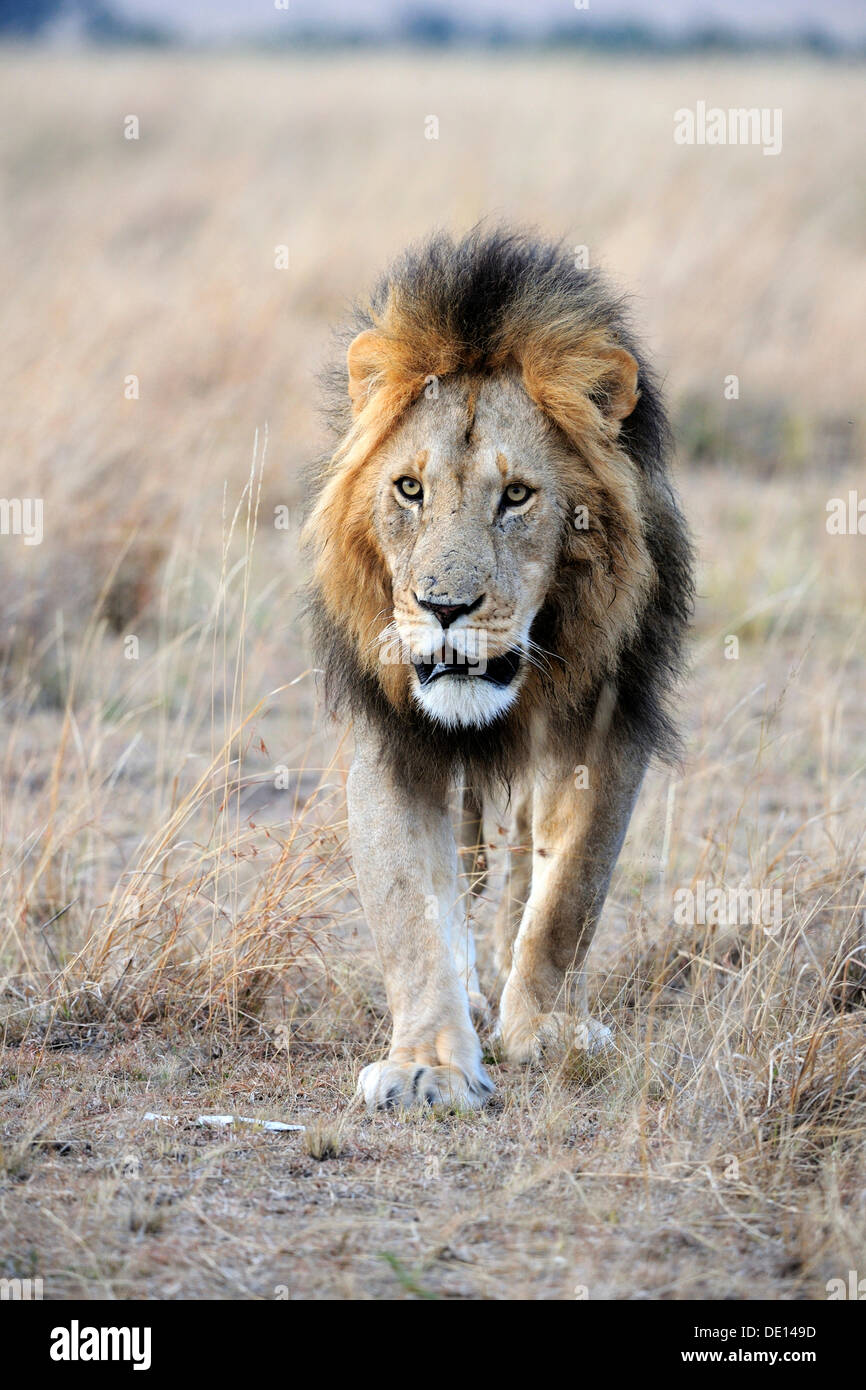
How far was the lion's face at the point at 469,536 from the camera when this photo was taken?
12.5 feet

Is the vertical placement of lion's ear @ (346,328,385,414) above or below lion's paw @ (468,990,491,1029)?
above

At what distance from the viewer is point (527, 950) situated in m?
4.41

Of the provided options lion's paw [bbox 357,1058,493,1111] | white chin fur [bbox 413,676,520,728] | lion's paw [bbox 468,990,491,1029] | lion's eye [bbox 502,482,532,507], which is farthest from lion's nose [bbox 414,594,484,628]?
lion's paw [bbox 468,990,491,1029]

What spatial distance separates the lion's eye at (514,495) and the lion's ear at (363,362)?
53 cm

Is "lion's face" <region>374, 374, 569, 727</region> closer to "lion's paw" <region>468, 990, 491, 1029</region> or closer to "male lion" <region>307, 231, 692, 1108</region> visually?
"male lion" <region>307, 231, 692, 1108</region>

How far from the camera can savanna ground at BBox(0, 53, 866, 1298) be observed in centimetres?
334

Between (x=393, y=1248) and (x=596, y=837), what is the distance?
1454mm

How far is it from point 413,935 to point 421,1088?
0.41 metres

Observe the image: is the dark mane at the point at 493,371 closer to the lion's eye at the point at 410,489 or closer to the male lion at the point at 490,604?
the male lion at the point at 490,604

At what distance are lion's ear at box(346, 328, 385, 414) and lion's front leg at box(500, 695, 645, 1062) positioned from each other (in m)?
1.07

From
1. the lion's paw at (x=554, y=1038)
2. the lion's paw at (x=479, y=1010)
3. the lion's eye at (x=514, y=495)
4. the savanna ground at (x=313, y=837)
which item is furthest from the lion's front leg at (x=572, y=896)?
the lion's eye at (x=514, y=495)

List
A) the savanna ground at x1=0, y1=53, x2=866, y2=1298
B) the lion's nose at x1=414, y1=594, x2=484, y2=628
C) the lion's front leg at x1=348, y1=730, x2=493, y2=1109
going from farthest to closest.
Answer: the lion's front leg at x1=348, y1=730, x2=493, y2=1109, the lion's nose at x1=414, y1=594, x2=484, y2=628, the savanna ground at x1=0, y1=53, x2=866, y2=1298

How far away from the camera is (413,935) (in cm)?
420

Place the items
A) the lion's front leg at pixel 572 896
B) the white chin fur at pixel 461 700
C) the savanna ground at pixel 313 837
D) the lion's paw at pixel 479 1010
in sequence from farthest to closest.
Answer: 1. the lion's paw at pixel 479 1010
2. the lion's front leg at pixel 572 896
3. the white chin fur at pixel 461 700
4. the savanna ground at pixel 313 837
